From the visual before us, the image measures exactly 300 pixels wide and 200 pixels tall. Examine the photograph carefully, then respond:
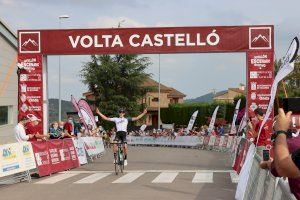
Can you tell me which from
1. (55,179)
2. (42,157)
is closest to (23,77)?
(42,157)

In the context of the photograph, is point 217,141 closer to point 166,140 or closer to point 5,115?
point 166,140

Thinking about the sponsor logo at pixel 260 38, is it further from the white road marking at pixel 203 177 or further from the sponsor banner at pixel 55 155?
the sponsor banner at pixel 55 155

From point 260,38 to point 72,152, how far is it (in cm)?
742

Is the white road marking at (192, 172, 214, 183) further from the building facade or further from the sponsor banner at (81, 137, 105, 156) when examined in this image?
the building facade

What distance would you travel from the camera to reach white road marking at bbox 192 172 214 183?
1446 centimetres

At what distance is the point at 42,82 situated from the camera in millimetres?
20797

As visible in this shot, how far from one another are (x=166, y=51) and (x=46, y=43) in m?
4.28

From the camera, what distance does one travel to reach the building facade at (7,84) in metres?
36.7

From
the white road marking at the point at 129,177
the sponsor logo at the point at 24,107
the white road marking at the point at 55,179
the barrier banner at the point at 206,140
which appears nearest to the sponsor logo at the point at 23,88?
the sponsor logo at the point at 24,107

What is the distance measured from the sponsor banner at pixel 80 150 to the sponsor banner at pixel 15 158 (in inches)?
185

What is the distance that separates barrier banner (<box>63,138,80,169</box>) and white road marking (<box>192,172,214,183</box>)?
4593 mm

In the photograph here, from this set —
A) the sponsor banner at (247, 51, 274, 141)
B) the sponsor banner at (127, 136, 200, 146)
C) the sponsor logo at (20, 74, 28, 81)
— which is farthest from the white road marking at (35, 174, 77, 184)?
the sponsor banner at (127, 136, 200, 146)

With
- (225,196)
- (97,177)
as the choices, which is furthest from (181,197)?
(97,177)

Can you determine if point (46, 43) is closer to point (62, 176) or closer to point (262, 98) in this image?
point (62, 176)
